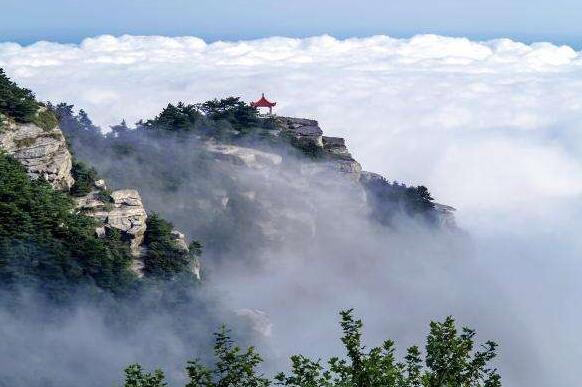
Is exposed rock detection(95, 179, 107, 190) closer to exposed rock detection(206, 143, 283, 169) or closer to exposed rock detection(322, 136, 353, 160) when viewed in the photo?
exposed rock detection(206, 143, 283, 169)

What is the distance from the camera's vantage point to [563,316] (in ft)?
335

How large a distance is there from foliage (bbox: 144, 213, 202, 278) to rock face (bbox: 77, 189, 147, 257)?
0.78 meters

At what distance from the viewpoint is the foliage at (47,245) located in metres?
47.0

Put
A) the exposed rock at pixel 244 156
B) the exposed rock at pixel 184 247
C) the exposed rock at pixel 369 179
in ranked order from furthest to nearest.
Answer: the exposed rock at pixel 369 179 < the exposed rock at pixel 244 156 < the exposed rock at pixel 184 247

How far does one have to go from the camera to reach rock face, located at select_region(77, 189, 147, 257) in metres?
55.7

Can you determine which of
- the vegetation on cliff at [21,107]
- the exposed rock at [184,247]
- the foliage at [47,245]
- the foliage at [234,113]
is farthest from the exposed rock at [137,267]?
the foliage at [234,113]

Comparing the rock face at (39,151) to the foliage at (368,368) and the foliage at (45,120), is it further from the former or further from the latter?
the foliage at (368,368)

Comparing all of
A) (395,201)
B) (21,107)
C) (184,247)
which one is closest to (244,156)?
(184,247)

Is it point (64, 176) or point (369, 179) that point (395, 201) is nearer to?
point (369, 179)

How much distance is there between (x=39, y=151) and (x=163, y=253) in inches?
472

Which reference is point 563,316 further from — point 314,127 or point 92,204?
point 92,204

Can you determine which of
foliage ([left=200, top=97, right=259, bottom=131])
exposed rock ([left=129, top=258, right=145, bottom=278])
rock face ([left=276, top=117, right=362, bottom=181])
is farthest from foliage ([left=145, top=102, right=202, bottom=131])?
exposed rock ([left=129, top=258, right=145, bottom=278])

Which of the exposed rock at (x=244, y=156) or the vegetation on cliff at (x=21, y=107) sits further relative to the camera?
the exposed rock at (x=244, y=156)

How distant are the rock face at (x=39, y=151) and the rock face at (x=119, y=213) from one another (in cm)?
220
